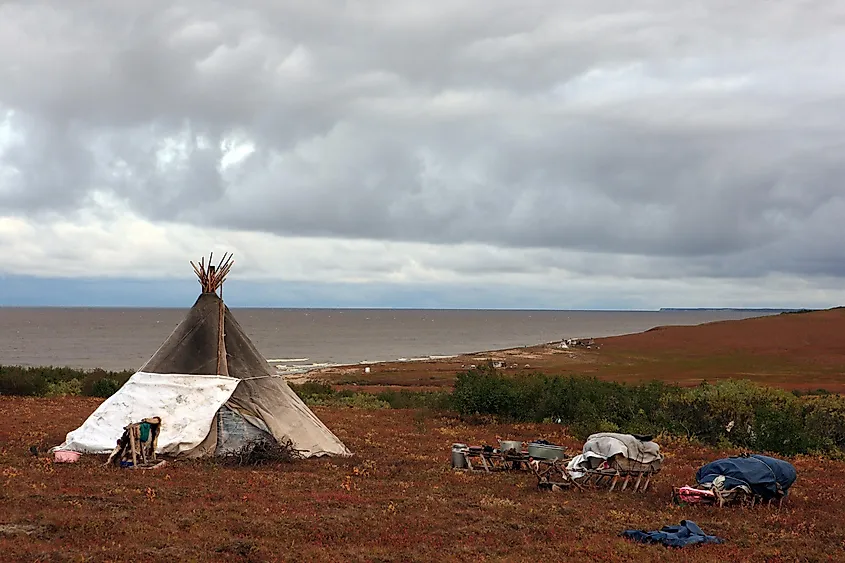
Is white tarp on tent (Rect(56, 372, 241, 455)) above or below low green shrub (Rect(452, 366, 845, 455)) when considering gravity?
above

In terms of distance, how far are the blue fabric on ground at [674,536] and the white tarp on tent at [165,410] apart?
998cm

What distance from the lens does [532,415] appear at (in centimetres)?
2975

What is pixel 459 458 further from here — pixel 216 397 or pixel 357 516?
pixel 216 397

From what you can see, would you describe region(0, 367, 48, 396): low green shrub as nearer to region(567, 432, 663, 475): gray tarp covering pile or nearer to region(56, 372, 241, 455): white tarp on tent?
region(56, 372, 241, 455): white tarp on tent

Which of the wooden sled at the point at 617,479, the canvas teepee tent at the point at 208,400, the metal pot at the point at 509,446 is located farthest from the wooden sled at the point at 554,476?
the canvas teepee tent at the point at 208,400

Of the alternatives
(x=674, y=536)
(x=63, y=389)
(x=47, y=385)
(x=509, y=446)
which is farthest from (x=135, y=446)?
(x=47, y=385)

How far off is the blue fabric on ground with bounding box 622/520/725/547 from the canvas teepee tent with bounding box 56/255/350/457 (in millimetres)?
8919

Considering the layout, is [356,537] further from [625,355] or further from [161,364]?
[625,355]

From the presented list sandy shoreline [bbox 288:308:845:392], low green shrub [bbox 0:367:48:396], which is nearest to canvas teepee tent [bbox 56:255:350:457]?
low green shrub [bbox 0:367:48:396]

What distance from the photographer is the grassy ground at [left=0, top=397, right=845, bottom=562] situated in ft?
34.3

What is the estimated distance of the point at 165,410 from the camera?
17.9 m

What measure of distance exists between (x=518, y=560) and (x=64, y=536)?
6.24 m

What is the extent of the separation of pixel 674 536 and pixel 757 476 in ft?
12.9

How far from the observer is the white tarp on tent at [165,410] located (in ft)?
57.0
